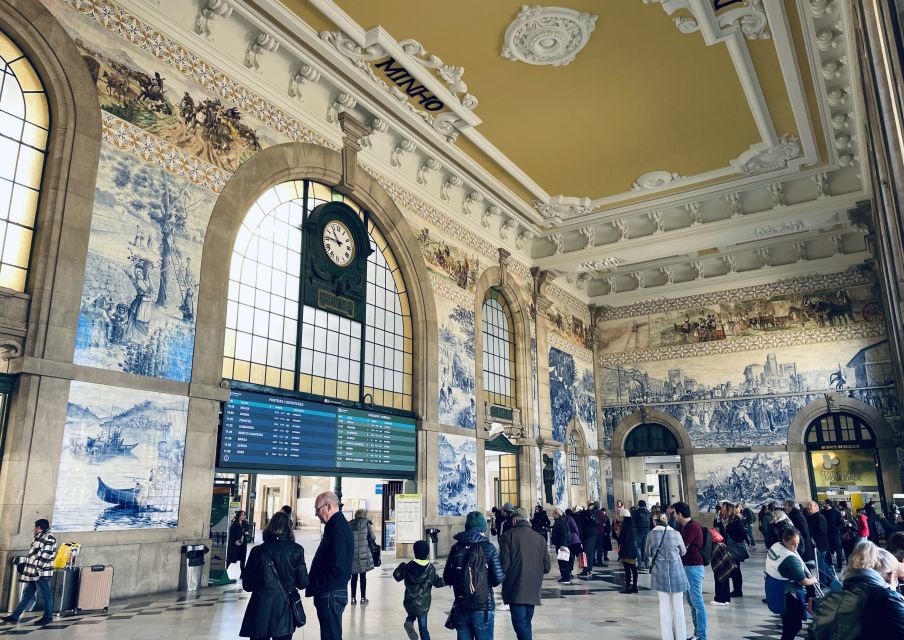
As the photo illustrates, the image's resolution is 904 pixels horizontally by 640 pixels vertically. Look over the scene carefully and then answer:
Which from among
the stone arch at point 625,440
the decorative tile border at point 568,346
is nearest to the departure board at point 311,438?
the decorative tile border at point 568,346

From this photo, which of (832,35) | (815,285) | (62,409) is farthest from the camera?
(815,285)

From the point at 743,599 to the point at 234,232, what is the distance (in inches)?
399

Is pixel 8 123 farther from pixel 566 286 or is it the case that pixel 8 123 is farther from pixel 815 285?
pixel 815 285

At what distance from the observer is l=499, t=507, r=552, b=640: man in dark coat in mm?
5680

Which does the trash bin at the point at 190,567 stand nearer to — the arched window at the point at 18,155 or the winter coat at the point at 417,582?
the arched window at the point at 18,155

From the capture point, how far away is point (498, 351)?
66.6 ft

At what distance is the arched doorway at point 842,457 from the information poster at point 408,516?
53.0 feet

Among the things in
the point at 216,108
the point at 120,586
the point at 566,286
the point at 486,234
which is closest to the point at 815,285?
the point at 566,286

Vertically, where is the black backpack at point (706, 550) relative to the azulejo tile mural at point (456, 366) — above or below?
below

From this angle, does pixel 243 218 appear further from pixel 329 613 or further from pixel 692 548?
pixel 692 548

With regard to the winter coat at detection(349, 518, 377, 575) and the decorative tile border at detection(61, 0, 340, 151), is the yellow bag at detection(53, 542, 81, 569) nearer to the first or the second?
the winter coat at detection(349, 518, 377, 575)

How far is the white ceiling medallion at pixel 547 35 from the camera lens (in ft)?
40.8

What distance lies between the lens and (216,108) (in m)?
11.6

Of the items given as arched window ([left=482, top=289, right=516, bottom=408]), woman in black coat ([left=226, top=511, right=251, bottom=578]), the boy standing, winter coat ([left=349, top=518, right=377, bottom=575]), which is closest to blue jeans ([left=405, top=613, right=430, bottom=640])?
the boy standing
